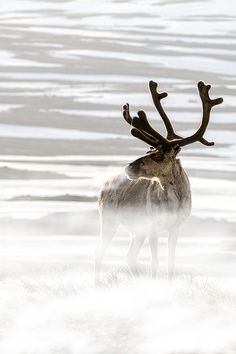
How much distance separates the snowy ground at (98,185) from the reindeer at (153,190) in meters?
0.43

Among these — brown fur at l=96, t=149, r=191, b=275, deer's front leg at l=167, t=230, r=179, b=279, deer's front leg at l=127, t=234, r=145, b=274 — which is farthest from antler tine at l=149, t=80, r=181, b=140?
deer's front leg at l=127, t=234, r=145, b=274

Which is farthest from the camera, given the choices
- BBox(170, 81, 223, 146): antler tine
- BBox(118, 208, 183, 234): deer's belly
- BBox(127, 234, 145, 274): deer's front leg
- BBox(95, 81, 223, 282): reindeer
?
BBox(127, 234, 145, 274): deer's front leg

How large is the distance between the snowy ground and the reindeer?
43cm

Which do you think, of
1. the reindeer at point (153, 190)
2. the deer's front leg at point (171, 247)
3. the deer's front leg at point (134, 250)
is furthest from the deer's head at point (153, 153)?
the deer's front leg at point (134, 250)

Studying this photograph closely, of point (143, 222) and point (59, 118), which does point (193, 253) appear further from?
point (59, 118)

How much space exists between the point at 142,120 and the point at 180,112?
1970cm

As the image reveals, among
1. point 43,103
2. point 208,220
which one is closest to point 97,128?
point 43,103

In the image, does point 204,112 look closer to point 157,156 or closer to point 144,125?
point 144,125

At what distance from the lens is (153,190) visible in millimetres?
10656

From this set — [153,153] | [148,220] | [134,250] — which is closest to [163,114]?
[153,153]

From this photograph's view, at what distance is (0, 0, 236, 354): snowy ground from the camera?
9594 millimetres

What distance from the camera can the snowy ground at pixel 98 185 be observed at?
959cm

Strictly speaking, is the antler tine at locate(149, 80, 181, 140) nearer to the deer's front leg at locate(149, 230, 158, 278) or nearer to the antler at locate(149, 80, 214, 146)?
the antler at locate(149, 80, 214, 146)

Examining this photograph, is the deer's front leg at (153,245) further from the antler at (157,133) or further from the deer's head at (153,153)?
the antler at (157,133)
